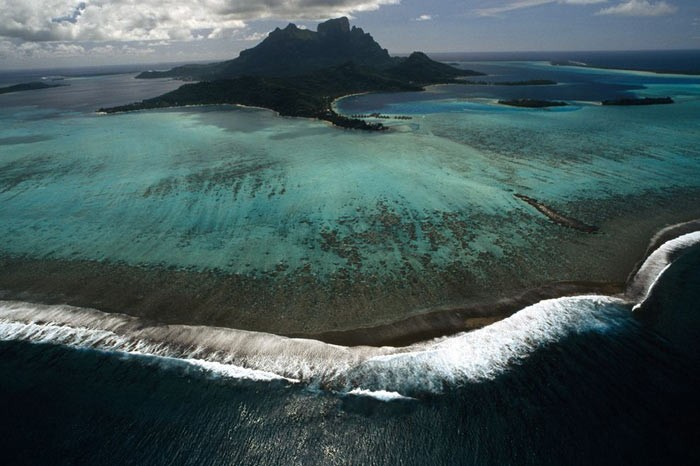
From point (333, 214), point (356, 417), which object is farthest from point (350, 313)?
point (333, 214)

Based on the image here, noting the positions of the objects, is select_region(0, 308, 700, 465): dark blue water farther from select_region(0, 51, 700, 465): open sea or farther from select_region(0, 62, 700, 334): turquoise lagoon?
select_region(0, 62, 700, 334): turquoise lagoon

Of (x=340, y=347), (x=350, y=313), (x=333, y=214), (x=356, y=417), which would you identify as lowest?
(x=356, y=417)

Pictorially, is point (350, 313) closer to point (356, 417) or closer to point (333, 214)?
point (356, 417)

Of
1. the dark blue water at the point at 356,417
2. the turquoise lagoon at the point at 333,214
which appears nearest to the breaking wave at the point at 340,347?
the dark blue water at the point at 356,417

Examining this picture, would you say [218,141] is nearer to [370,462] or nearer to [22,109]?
[370,462]

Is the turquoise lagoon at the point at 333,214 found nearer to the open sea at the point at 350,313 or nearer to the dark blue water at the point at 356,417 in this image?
A: the open sea at the point at 350,313

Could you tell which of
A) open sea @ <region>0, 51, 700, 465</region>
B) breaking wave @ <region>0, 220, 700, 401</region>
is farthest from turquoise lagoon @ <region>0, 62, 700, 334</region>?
breaking wave @ <region>0, 220, 700, 401</region>

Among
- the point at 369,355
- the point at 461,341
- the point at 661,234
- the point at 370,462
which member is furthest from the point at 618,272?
the point at 370,462
